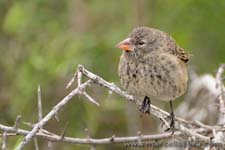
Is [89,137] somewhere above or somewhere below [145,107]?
below

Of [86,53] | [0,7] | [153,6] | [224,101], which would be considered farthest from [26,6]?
[224,101]

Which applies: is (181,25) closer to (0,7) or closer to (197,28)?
(197,28)

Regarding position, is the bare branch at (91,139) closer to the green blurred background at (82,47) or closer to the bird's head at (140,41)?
the bird's head at (140,41)

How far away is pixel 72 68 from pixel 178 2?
1.51 metres

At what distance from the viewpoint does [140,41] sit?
5852 millimetres

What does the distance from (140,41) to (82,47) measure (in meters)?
1.69

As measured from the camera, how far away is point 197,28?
823 centimetres

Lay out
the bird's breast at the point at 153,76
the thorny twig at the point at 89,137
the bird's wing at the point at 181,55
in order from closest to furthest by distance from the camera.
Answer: the thorny twig at the point at 89,137 < the bird's breast at the point at 153,76 < the bird's wing at the point at 181,55

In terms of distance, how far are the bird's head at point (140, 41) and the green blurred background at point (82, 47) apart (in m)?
1.26

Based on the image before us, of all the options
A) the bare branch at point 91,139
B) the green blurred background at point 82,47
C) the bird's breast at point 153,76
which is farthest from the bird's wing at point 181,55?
the green blurred background at point 82,47

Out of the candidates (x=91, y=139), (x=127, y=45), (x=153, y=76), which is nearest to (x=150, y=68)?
(x=153, y=76)

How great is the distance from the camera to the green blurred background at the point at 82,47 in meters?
7.31

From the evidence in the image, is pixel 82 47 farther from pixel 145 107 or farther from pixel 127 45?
pixel 145 107

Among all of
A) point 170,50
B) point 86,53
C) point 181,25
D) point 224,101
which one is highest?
point 181,25
